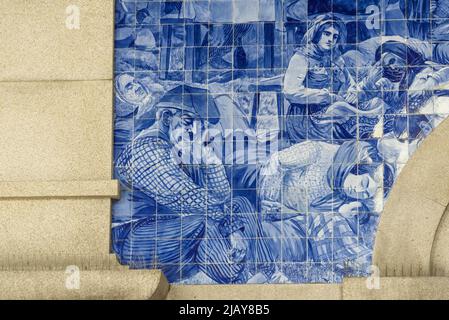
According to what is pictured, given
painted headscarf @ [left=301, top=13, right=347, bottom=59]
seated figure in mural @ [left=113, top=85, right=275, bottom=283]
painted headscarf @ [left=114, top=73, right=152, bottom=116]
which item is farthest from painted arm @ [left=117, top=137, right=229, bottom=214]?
painted headscarf @ [left=301, top=13, right=347, bottom=59]

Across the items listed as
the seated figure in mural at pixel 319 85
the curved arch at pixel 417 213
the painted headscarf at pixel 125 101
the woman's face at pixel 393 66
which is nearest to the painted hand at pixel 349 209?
the curved arch at pixel 417 213

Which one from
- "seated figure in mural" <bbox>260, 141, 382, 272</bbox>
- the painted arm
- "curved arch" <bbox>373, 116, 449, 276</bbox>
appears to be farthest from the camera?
the painted arm

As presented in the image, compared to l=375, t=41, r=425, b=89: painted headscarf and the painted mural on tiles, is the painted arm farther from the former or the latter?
l=375, t=41, r=425, b=89: painted headscarf

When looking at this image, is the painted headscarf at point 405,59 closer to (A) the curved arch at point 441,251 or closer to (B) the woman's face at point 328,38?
(B) the woman's face at point 328,38

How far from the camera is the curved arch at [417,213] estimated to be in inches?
554

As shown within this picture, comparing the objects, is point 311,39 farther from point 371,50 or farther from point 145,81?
point 145,81

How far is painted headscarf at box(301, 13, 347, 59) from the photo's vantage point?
14570 mm

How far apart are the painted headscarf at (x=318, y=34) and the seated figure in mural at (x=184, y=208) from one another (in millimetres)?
986

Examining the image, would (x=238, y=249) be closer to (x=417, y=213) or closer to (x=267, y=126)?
(x=267, y=126)

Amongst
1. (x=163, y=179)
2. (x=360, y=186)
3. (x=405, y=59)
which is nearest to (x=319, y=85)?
(x=405, y=59)

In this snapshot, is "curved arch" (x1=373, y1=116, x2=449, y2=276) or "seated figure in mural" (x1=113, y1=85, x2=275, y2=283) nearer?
"curved arch" (x1=373, y1=116, x2=449, y2=276)

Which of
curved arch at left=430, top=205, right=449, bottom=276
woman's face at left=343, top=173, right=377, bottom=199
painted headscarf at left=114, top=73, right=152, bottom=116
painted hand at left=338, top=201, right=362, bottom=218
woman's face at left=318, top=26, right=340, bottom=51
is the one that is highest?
woman's face at left=318, top=26, right=340, bottom=51

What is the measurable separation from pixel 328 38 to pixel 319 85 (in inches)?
A: 17.2

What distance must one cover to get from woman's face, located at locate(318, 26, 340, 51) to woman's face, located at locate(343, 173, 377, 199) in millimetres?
1173
